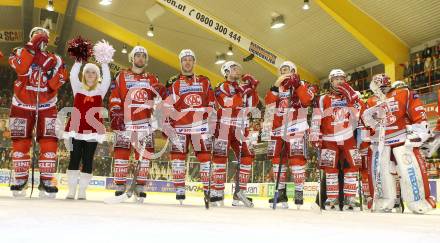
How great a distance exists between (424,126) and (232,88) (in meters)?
2.34

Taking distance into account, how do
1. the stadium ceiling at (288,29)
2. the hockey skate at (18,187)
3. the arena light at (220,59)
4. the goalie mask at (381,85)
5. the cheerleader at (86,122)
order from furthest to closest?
1. the arena light at (220,59)
2. the stadium ceiling at (288,29)
3. the goalie mask at (381,85)
4. the cheerleader at (86,122)
5. the hockey skate at (18,187)

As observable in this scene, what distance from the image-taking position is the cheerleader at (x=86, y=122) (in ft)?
16.6

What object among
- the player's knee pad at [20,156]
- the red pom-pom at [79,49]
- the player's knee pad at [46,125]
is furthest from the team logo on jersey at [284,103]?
A: the player's knee pad at [20,156]

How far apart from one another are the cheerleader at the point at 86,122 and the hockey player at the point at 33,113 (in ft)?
0.64

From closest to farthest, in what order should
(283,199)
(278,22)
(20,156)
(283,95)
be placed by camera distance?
(20,156)
(283,199)
(283,95)
(278,22)

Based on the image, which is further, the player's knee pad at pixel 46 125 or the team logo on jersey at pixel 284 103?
the team logo on jersey at pixel 284 103

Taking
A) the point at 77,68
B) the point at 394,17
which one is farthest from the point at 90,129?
the point at 394,17

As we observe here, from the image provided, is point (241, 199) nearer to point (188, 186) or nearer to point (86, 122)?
point (86, 122)

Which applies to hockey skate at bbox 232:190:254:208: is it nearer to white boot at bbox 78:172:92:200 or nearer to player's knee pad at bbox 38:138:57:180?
white boot at bbox 78:172:92:200

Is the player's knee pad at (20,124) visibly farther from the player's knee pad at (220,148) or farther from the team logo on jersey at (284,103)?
the team logo on jersey at (284,103)

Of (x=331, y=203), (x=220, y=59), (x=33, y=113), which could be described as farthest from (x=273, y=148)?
(x=220, y=59)

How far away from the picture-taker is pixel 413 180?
5.09m

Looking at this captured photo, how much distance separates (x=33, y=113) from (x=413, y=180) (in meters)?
4.15

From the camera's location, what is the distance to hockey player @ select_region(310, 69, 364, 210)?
5863 mm
